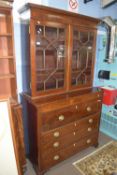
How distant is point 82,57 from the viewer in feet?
6.92

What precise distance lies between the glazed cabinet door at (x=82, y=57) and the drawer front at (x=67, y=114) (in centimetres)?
33

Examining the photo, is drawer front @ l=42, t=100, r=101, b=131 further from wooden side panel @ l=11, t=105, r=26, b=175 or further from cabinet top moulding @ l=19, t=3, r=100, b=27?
cabinet top moulding @ l=19, t=3, r=100, b=27

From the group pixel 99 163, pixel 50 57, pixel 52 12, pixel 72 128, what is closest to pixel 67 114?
pixel 72 128

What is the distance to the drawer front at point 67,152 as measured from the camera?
1.79 m

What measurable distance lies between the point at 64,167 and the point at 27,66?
1.44 meters

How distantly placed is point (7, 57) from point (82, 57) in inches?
42.9

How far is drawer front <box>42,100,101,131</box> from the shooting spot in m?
1.64

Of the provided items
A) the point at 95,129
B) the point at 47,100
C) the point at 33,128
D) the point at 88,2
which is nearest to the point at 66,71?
the point at 47,100

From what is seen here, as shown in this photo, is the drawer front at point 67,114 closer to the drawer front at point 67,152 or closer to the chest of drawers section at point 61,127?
the chest of drawers section at point 61,127

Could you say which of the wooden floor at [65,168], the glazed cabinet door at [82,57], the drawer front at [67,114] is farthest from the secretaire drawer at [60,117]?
the wooden floor at [65,168]

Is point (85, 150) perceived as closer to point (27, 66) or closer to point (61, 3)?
point (27, 66)

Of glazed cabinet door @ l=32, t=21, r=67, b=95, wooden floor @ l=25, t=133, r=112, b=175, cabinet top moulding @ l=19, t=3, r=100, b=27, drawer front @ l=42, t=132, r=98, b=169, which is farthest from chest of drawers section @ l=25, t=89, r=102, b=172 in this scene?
cabinet top moulding @ l=19, t=3, r=100, b=27

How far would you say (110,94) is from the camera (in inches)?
90.2

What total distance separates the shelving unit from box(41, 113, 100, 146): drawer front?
0.62 m
